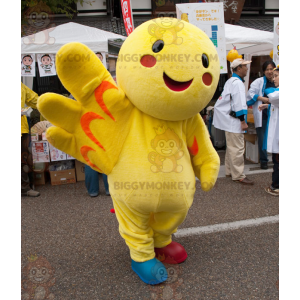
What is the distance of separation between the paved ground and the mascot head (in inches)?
54.7

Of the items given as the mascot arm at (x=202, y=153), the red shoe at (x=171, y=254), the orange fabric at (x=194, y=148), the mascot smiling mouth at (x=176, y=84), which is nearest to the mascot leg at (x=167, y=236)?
the red shoe at (x=171, y=254)

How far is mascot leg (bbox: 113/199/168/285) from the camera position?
2.08 metres

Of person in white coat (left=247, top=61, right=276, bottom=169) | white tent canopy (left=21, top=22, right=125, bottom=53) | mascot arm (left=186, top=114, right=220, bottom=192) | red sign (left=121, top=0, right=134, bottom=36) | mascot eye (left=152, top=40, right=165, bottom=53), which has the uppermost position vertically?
red sign (left=121, top=0, right=134, bottom=36)

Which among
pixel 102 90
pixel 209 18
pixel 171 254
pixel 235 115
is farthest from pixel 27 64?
pixel 171 254

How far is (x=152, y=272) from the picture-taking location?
2.11 m

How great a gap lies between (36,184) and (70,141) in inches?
140

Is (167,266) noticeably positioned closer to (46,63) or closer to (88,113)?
(88,113)

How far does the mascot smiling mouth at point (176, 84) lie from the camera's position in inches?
67.1

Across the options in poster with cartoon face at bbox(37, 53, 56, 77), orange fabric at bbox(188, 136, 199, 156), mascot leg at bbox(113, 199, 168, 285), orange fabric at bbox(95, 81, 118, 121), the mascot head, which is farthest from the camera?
poster with cartoon face at bbox(37, 53, 56, 77)

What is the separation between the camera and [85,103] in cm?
184

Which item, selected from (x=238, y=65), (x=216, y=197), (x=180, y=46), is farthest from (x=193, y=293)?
(x=238, y=65)

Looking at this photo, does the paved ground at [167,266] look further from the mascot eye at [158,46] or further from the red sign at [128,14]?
the red sign at [128,14]

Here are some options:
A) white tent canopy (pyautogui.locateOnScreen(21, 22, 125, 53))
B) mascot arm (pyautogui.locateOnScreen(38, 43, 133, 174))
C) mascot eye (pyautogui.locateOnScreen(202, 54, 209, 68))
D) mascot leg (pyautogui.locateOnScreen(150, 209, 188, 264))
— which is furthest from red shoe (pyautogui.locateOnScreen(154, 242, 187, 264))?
white tent canopy (pyautogui.locateOnScreen(21, 22, 125, 53))

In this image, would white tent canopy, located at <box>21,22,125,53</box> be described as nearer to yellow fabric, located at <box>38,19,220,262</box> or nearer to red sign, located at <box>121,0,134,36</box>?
red sign, located at <box>121,0,134,36</box>
